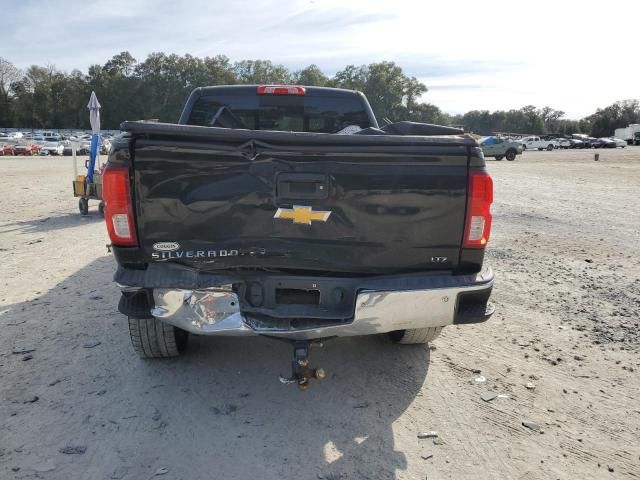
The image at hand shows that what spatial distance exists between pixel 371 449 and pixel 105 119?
339ft

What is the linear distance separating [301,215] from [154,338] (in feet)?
5.18

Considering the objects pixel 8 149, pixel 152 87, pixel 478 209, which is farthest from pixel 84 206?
pixel 152 87

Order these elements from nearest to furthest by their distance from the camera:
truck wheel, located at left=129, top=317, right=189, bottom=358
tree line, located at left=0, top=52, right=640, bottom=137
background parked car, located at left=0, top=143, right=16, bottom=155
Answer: truck wheel, located at left=129, top=317, right=189, bottom=358
background parked car, located at left=0, top=143, right=16, bottom=155
tree line, located at left=0, top=52, right=640, bottom=137

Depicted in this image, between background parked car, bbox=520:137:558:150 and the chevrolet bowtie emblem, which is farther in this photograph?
background parked car, bbox=520:137:558:150

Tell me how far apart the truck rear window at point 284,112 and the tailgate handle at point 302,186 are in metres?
2.53

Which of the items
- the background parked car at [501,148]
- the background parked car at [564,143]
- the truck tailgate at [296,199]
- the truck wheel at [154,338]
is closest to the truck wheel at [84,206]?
the truck wheel at [154,338]

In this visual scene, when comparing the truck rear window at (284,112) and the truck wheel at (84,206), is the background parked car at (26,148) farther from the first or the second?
the truck rear window at (284,112)

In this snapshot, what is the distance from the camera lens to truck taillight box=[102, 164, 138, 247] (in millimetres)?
2785

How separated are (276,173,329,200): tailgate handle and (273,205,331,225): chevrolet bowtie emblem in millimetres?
71

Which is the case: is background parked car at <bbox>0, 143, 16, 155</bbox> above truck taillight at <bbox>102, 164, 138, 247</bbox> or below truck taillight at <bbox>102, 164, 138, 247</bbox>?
below

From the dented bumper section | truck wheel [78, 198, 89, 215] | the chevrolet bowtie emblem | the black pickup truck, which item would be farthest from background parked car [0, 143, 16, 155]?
the chevrolet bowtie emblem

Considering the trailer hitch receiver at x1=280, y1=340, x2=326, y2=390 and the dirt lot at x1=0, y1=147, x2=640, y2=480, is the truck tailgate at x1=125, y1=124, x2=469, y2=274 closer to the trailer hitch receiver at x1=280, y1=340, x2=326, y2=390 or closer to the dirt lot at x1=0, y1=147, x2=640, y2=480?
the trailer hitch receiver at x1=280, y1=340, x2=326, y2=390

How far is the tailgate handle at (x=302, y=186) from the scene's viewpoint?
2857mm

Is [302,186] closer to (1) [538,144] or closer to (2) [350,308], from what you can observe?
(2) [350,308]
